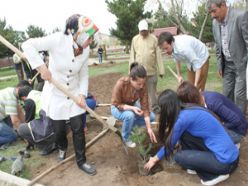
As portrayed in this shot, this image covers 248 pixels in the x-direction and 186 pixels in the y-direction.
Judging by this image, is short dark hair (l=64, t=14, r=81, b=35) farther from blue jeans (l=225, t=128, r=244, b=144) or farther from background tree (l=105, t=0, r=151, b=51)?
background tree (l=105, t=0, r=151, b=51)

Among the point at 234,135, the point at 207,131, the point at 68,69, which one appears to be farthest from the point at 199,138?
the point at 68,69

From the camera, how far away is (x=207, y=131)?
3.18 m

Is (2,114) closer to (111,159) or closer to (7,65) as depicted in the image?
(111,159)

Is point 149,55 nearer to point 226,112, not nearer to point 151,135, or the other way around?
point 151,135

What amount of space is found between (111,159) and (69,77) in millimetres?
1247

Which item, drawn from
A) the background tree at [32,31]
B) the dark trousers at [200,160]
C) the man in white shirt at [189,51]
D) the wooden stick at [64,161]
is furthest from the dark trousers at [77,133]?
the background tree at [32,31]

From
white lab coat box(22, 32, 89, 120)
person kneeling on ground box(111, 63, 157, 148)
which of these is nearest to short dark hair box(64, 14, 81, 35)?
white lab coat box(22, 32, 89, 120)

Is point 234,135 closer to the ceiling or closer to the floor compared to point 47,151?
closer to the ceiling

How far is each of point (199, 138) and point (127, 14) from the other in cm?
2176

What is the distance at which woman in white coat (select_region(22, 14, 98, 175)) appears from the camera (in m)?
3.62

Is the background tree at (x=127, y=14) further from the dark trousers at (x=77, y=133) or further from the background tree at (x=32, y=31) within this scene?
the dark trousers at (x=77, y=133)

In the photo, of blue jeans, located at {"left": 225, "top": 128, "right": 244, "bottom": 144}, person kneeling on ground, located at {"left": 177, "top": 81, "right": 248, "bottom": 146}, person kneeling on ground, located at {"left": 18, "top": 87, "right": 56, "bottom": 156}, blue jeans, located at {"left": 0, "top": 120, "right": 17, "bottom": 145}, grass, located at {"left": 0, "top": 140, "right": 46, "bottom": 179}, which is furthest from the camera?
blue jeans, located at {"left": 0, "top": 120, "right": 17, "bottom": 145}

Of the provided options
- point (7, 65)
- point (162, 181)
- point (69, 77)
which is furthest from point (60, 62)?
point (7, 65)

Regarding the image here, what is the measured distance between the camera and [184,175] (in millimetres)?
3633
